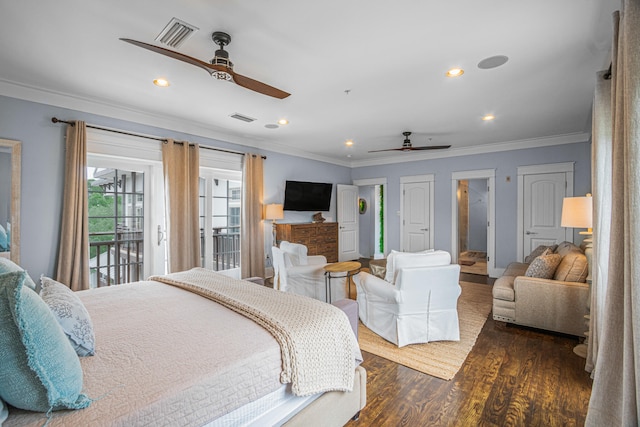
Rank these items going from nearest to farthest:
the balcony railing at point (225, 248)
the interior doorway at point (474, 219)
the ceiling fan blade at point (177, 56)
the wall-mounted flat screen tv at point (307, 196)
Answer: the ceiling fan blade at point (177, 56) < the balcony railing at point (225, 248) < the wall-mounted flat screen tv at point (307, 196) < the interior doorway at point (474, 219)

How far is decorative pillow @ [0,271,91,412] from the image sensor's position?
89 centimetres

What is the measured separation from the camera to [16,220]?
2.96m

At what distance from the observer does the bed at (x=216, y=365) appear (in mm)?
1010

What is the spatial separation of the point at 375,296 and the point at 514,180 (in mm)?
4236

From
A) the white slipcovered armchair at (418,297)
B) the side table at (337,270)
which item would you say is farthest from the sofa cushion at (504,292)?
the side table at (337,270)

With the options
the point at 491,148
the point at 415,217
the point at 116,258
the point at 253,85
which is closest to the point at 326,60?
the point at 253,85

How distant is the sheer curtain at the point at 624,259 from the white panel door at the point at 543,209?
453cm

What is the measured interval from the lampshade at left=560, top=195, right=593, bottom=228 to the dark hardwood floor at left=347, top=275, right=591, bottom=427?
1.16m

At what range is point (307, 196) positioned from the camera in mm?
6316

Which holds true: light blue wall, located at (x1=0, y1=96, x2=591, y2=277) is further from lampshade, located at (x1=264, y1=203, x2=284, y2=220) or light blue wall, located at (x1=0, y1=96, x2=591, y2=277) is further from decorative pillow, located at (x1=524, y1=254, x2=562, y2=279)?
decorative pillow, located at (x1=524, y1=254, x2=562, y2=279)

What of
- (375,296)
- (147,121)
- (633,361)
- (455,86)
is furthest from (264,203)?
(633,361)

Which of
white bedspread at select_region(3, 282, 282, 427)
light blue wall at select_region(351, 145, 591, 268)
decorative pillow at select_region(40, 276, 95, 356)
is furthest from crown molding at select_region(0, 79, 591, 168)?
decorative pillow at select_region(40, 276, 95, 356)

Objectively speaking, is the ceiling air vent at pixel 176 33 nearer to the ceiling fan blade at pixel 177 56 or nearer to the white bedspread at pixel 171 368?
the ceiling fan blade at pixel 177 56

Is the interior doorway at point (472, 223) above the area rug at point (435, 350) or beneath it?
above
